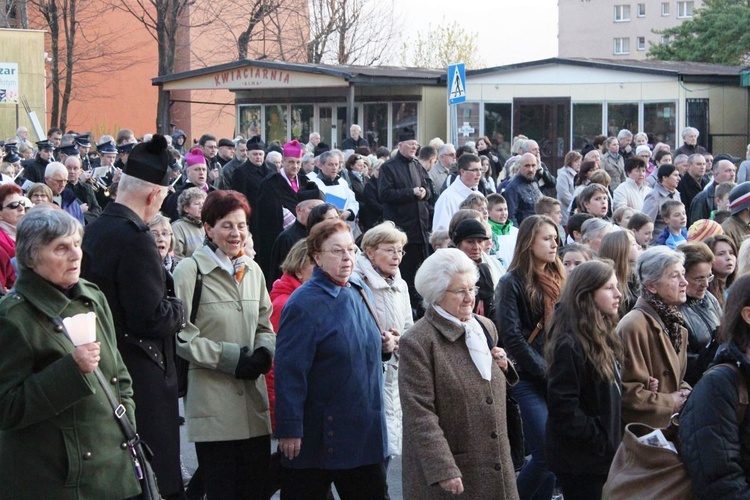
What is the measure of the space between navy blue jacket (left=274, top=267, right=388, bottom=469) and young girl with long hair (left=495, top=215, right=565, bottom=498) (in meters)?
1.31

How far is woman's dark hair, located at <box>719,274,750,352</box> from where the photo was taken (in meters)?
4.25

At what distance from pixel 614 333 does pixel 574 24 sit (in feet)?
323

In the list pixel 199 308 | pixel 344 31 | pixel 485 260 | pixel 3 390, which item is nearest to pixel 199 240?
pixel 485 260

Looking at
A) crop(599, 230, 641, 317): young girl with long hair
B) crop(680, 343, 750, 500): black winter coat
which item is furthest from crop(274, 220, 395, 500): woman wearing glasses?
crop(599, 230, 641, 317): young girl with long hair

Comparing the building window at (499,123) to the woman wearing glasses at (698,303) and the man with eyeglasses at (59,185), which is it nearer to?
the man with eyeglasses at (59,185)

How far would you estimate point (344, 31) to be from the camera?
140 feet

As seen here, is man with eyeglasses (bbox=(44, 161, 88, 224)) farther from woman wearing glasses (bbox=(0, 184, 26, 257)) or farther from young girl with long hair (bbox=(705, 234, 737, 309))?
young girl with long hair (bbox=(705, 234, 737, 309))

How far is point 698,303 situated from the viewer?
6832mm

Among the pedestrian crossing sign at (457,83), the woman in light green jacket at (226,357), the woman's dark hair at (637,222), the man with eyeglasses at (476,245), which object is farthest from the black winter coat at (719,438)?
the pedestrian crossing sign at (457,83)

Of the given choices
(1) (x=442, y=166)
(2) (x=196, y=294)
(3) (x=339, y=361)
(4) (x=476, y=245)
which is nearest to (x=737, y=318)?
(3) (x=339, y=361)

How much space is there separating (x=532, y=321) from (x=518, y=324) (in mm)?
112

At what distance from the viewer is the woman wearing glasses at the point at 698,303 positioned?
6.65m

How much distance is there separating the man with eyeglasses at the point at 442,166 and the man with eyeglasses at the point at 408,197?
1.74 m

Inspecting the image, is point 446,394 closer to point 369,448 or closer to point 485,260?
point 369,448
